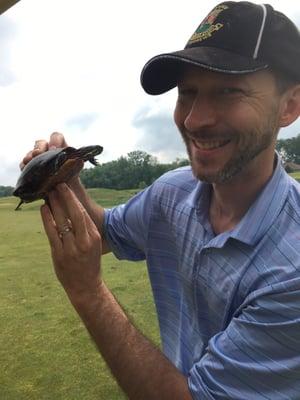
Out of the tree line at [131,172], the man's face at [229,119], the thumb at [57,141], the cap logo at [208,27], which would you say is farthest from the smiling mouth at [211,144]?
the tree line at [131,172]

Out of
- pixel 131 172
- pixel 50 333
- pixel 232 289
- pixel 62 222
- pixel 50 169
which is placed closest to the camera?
pixel 232 289

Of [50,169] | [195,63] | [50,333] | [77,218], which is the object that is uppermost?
[195,63]

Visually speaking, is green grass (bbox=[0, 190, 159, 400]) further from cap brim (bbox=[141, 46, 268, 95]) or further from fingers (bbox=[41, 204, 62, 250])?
cap brim (bbox=[141, 46, 268, 95])

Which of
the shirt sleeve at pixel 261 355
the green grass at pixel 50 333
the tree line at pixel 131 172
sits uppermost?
the shirt sleeve at pixel 261 355

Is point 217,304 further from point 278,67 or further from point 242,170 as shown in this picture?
point 278,67

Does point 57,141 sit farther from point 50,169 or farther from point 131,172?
point 131,172

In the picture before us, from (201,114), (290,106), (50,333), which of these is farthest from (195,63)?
(50,333)

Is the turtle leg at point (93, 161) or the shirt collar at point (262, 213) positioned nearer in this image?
the shirt collar at point (262, 213)

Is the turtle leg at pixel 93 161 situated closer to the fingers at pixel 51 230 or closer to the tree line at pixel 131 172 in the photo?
the fingers at pixel 51 230
